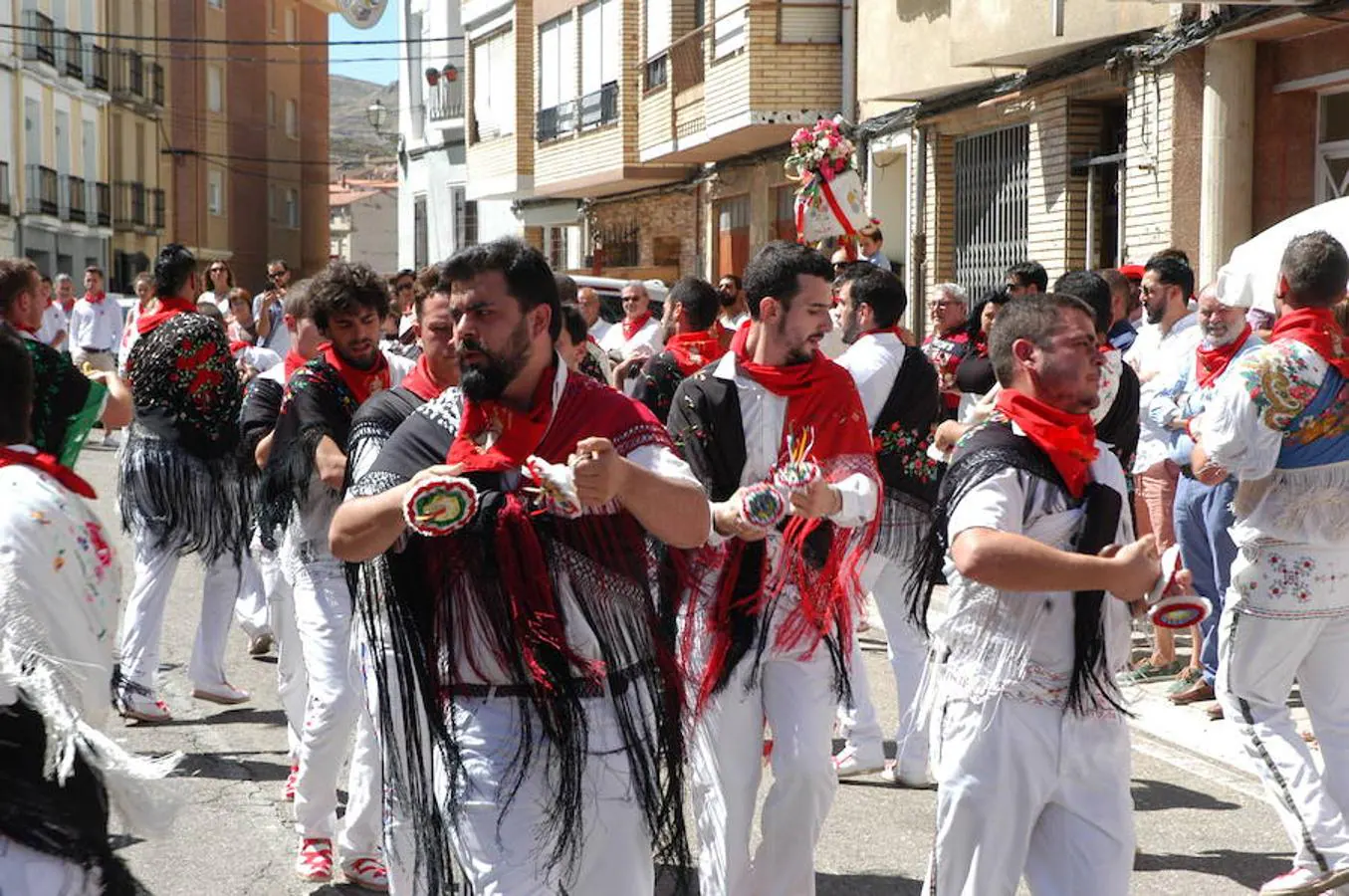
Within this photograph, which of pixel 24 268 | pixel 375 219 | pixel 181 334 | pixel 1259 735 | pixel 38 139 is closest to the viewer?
pixel 1259 735

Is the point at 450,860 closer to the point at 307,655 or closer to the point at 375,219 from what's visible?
the point at 307,655

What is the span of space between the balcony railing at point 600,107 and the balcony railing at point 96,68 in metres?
25.2

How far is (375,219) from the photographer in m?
85.9

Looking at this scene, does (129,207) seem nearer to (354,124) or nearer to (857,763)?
(857,763)

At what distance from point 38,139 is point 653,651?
46886 millimetres

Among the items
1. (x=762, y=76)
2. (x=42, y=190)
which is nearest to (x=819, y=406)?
(x=762, y=76)

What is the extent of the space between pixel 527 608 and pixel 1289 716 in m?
3.00

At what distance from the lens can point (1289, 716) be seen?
5.84 metres

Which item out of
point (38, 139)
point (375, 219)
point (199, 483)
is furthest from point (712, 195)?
point (375, 219)

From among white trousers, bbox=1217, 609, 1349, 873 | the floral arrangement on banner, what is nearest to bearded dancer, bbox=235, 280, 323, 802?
white trousers, bbox=1217, 609, 1349, 873

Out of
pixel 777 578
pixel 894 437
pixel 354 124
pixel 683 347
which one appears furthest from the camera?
pixel 354 124

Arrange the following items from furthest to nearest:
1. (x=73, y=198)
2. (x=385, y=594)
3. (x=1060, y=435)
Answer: (x=73, y=198) → (x=1060, y=435) → (x=385, y=594)

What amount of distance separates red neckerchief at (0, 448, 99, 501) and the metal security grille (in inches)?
543

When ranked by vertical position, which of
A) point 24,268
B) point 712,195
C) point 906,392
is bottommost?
→ point 906,392
